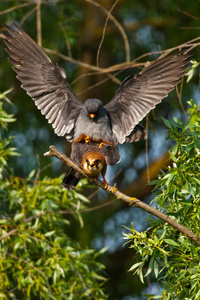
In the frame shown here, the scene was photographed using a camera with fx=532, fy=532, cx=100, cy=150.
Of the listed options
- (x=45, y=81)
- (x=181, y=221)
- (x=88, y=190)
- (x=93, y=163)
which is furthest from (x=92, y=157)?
→ (x=88, y=190)

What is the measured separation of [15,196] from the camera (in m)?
4.59

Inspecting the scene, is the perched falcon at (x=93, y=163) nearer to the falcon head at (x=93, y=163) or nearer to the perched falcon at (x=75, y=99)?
the falcon head at (x=93, y=163)

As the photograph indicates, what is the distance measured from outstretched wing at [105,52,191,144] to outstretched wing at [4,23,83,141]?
0.31 metres

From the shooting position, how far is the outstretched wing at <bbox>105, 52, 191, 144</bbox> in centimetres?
366

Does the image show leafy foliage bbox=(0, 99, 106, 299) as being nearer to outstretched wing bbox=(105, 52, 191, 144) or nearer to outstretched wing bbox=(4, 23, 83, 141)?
outstretched wing bbox=(4, 23, 83, 141)

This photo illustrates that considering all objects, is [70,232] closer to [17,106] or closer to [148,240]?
[17,106]

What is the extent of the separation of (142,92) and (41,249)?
171 centimetres

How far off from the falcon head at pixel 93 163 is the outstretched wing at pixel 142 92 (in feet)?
1.77

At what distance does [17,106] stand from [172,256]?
13.0 ft

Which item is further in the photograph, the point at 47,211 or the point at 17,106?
the point at 17,106

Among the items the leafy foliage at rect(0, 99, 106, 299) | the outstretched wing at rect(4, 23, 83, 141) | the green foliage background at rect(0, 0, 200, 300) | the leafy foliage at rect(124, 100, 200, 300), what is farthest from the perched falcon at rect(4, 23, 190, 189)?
the leafy foliage at rect(124, 100, 200, 300)

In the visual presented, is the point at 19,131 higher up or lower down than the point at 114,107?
lower down

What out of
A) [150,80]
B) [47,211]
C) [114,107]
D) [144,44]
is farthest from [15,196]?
[144,44]

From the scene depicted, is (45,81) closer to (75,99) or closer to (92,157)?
(75,99)
